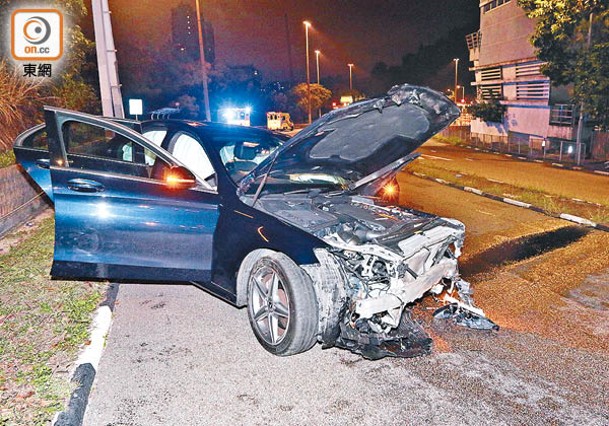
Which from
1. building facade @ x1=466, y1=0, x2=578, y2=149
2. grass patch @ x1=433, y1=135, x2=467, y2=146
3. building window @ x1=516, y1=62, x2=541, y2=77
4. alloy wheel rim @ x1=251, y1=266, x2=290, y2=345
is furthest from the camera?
grass patch @ x1=433, y1=135, x2=467, y2=146

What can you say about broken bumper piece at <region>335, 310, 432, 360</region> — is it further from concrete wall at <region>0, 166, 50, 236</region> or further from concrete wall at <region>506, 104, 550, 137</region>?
concrete wall at <region>506, 104, 550, 137</region>

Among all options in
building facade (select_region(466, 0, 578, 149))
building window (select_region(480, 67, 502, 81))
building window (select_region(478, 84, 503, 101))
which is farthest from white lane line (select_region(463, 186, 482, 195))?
building window (select_region(480, 67, 502, 81))

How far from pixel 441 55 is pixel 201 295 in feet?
316

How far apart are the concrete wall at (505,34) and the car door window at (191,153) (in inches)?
1271

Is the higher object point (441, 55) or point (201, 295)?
point (441, 55)

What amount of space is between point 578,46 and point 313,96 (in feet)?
172

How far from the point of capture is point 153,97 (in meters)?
60.6

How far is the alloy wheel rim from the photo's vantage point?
4176 mm

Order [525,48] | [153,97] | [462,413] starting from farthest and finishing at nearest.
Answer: [153,97]
[525,48]
[462,413]

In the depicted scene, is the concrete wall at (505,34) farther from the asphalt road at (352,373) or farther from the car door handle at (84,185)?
the car door handle at (84,185)

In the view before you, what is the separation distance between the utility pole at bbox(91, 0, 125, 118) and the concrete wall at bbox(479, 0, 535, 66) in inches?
1111

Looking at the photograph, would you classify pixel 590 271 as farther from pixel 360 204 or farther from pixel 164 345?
pixel 164 345

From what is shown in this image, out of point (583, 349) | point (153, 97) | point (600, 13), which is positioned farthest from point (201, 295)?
point (153, 97)

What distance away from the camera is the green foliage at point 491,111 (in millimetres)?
38719
